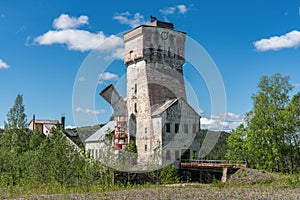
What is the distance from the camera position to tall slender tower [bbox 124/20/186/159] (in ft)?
147

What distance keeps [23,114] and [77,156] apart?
1116 inches

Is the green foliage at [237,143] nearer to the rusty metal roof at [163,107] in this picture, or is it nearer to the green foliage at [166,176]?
the rusty metal roof at [163,107]

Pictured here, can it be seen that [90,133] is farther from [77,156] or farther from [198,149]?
[77,156]

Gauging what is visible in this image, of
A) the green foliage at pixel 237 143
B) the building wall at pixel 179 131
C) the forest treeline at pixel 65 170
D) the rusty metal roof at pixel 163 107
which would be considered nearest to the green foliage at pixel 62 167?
the forest treeline at pixel 65 170

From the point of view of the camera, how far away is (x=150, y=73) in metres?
45.6

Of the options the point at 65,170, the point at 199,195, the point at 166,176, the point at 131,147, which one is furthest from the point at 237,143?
the point at 199,195

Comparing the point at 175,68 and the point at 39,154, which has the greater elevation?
the point at 175,68

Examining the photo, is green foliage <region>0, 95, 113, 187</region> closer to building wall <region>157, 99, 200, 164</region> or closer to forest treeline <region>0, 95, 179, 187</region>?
forest treeline <region>0, 95, 179, 187</region>

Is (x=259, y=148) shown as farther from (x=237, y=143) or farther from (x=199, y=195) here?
(x=199, y=195)

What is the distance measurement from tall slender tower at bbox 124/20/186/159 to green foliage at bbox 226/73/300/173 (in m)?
11.4

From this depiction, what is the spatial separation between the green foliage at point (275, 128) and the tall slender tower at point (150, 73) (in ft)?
37.4

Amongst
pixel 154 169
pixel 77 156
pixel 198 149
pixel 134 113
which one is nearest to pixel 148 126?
pixel 134 113

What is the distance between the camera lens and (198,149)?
4541 cm

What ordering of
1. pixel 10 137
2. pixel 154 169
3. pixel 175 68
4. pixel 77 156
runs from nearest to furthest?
pixel 77 156
pixel 154 169
pixel 175 68
pixel 10 137
